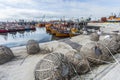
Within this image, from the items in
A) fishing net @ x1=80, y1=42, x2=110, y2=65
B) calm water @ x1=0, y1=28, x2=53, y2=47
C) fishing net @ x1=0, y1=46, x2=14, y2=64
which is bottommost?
calm water @ x1=0, y1=28, x2=53, y2=47

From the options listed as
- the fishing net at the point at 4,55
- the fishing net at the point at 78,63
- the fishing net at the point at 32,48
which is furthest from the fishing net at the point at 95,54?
the fishing net at the point at 4,55

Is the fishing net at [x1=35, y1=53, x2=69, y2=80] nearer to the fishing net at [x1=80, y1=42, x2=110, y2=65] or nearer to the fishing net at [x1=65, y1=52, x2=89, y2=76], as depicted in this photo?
the fishing net at [x1=65, y1=52, x2=89, y2=76]

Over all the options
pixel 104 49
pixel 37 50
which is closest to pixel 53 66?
pixel 104 49

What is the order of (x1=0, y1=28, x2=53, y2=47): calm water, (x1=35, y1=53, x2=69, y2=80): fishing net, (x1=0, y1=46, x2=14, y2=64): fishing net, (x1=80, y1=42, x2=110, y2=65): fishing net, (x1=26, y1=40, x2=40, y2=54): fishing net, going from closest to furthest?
1. (x1=35, y1=53, x2=69, y2=80): fishing net
2. (x1=80, y1=42, x2=110, y2=65): fishing net
3. (x1=0, y1=46, x2=14, y2=64): fishing net
4. (x1=26, y1=40, x2=40, y2=54): fishing net
5. (x1=0, y1=28, x2=53, y2=47): calm water

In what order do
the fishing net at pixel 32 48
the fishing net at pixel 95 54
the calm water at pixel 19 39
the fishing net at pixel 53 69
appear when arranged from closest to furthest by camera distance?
the fishing net at pixel 53 69 < the fishing net at pixel 95 54 < the fishing net at pixel 32 48 < the calm water at pixel 19 39

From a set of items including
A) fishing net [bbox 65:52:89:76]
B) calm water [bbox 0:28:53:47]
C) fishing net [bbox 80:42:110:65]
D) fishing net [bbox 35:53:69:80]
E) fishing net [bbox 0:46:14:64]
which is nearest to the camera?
fishing net [bbox 35:53:69:80]

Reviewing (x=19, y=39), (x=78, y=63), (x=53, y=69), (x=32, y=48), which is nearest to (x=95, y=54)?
(x=78, y=63)

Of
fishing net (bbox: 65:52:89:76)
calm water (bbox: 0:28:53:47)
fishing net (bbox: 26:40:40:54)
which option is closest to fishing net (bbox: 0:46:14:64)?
fishing net (bbox: 26:40:40:54)

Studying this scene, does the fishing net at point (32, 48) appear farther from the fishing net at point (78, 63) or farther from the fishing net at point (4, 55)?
the fishing net at point (78, 63)

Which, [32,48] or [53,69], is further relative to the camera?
[32,48]

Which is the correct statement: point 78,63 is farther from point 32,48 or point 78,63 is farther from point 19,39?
point 19,39

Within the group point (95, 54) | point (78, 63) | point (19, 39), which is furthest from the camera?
point (19, 39)

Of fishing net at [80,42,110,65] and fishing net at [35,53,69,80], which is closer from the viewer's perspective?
fishing net at [35,53,69,80]

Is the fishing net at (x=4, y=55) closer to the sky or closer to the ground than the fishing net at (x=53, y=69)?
closer to the ground
